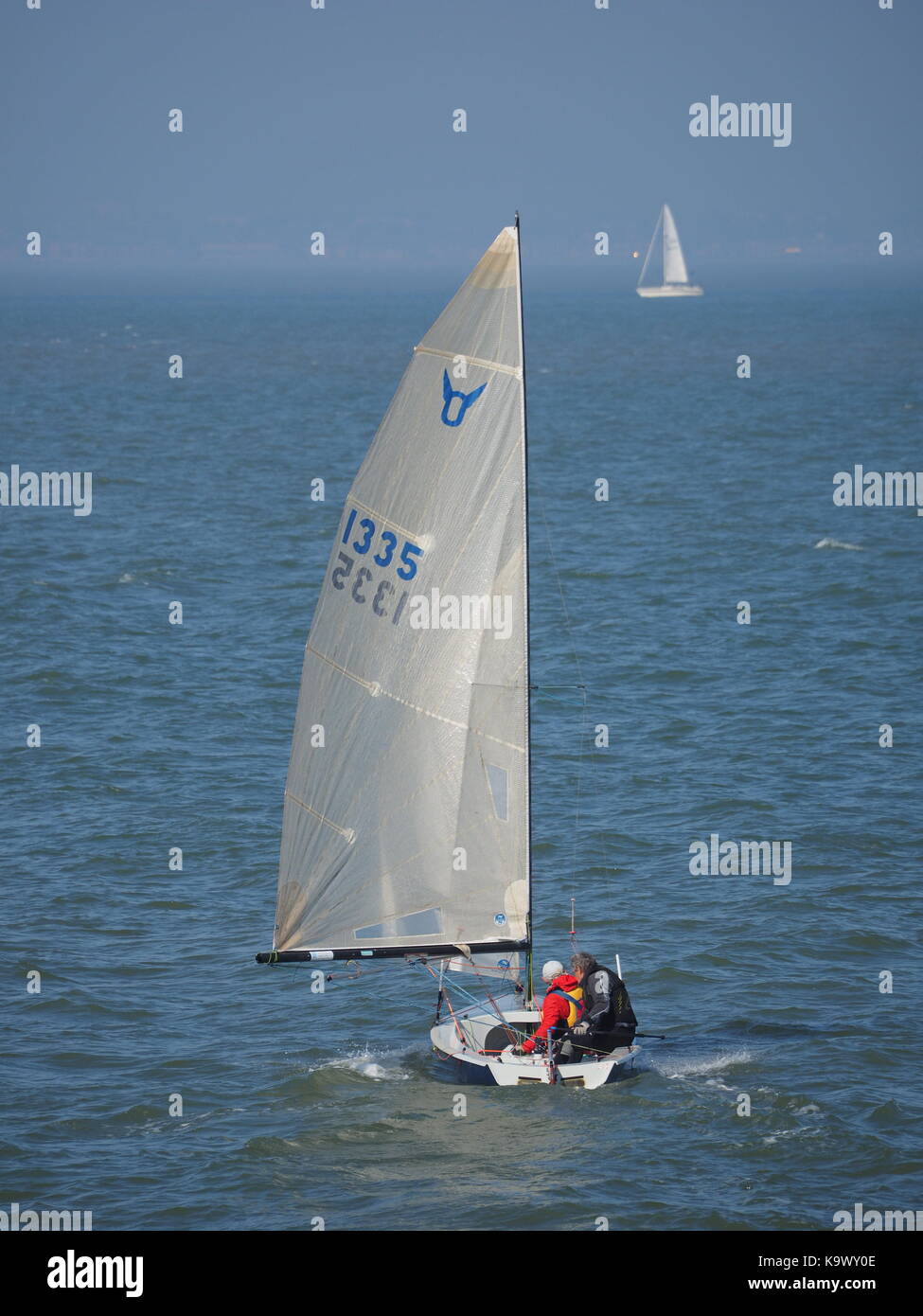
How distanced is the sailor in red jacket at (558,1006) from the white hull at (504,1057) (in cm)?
31

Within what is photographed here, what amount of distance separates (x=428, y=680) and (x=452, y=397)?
3.57 metres

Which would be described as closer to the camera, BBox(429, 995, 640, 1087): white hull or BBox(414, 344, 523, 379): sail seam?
BBox(414, 344, 523, 379): sail seam

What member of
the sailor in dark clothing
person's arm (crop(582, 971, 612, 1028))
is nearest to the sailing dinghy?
the sailor in dark clothing

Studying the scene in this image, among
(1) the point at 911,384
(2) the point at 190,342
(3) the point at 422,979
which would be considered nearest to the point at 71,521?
(3) the point at 422,979

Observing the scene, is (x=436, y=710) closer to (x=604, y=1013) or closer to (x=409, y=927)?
(x=409, y=927)

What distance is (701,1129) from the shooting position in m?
23.2

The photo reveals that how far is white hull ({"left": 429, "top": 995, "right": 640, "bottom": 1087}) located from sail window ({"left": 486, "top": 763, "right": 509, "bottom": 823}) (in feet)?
9.12

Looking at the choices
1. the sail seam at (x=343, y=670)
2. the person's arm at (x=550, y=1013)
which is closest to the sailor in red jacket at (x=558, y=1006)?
the person's arm at (x=550, y=1013)

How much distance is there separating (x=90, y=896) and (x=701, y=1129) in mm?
12492

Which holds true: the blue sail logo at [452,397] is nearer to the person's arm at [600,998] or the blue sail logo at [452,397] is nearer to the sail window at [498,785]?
the sail window at [498,785]

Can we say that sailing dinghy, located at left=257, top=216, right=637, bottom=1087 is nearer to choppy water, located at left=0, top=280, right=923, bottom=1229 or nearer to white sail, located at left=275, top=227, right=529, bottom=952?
white sail, located at left=275, top=227, right=529, bottom=952

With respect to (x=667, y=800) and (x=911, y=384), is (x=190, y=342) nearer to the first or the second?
(x=911, y=384)

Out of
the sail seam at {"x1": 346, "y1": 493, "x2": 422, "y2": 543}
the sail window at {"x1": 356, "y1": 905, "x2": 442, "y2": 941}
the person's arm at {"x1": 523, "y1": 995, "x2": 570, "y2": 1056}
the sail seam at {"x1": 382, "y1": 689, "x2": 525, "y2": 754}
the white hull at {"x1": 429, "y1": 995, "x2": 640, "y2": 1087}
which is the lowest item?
the white hull at {"x1": 429, "y1": 995, "x2": 640, "y2": 1087}

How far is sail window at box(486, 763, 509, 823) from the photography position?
23656mm
